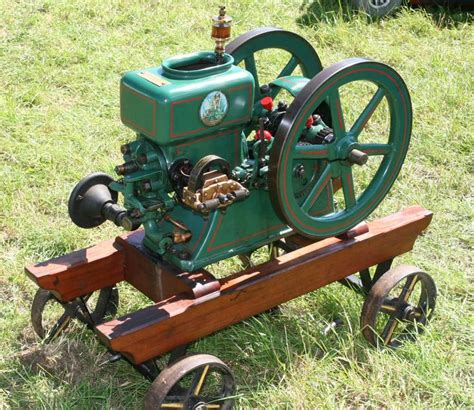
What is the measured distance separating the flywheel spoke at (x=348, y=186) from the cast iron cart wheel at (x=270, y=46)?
0.49 m

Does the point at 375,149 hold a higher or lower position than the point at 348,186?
higher

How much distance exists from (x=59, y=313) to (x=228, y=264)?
2.79 feet

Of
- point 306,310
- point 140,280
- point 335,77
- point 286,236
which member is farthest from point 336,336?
point 335,77

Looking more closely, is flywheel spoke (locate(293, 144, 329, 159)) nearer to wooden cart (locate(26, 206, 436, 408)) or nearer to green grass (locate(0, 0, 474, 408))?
wooden cart (locate(26, 206, 436, 408))

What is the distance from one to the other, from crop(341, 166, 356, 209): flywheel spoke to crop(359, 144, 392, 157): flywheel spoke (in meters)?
0.10

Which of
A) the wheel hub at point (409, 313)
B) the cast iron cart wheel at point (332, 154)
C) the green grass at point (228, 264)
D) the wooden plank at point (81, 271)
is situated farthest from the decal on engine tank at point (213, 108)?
the wheel hub at point (409, 313)

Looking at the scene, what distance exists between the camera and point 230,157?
334cm

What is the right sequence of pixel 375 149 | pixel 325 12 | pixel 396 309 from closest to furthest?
1. pixel 375 149
2. pixel 396 309
3. pixel 325 12

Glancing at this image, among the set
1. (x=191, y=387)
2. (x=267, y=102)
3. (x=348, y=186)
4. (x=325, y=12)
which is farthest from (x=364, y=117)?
(x=325, y=12)

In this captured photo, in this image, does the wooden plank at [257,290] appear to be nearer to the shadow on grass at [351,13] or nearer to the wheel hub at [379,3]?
the shadow on grass at [351,13]

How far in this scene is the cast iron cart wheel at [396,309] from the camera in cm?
358

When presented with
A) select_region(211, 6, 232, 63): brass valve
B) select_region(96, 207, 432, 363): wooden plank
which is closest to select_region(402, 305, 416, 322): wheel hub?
select_region(96, 207, 432, 363): wooden plank

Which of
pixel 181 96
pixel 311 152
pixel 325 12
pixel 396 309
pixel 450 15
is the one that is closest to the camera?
pixel 181 96

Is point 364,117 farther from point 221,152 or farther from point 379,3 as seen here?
point 379,3
